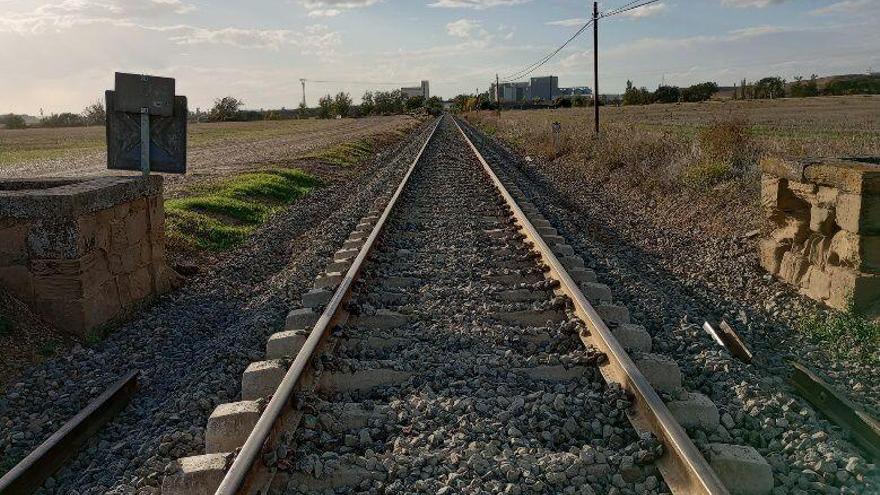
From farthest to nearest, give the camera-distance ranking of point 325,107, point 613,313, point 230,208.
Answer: point 325,107, point 230,208, point 613,313

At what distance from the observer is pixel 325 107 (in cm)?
14975

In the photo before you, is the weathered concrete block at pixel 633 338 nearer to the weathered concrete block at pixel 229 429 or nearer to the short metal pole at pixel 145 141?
the weathered concrete block at pixel 229 429

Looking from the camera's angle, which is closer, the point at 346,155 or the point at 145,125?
the point at 145,125

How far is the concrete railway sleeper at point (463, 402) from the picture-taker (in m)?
3.52

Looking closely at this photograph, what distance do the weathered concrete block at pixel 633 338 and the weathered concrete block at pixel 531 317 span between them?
64cm

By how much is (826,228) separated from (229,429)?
18.8 feet

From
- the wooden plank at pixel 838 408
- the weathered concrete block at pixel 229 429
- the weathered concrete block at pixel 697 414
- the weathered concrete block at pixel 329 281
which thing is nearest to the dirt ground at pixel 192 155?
the weathered concrete block at pixel 329 281

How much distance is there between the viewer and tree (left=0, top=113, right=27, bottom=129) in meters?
97.7

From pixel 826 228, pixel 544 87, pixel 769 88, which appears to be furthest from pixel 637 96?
pixel 826 228

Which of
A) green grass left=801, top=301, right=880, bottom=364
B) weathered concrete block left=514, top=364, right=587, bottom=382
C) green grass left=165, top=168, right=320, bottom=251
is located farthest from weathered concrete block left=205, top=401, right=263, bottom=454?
green grass left=165, top=168, right=320, bottom=251

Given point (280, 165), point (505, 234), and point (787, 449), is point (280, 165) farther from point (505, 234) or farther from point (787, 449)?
point (787, 449)

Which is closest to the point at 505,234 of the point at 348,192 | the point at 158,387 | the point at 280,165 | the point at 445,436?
the point at 158,387

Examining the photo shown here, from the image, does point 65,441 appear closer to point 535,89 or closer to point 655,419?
point 655,419

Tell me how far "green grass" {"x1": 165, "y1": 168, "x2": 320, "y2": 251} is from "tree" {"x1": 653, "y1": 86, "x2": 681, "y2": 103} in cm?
10321
